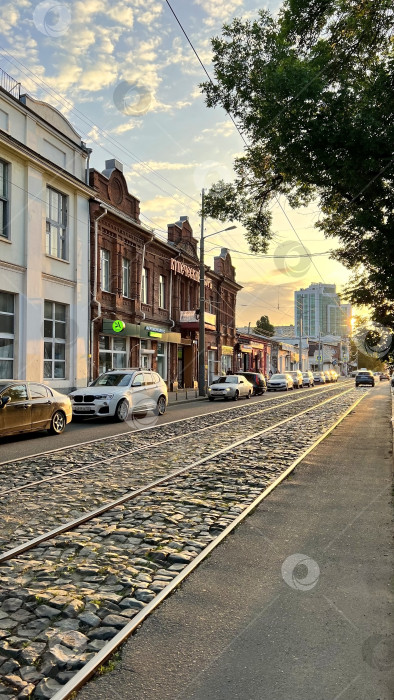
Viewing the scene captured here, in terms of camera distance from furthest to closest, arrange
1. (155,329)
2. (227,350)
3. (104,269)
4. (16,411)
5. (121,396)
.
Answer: (227,350), (155,329), (104,269), (121,396), (16,411)

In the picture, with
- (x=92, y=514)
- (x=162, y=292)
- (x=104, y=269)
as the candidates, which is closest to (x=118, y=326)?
(x=104, y=269)

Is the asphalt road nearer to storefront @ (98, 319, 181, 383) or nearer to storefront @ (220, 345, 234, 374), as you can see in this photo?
storefront @ (98, 319, 181, 383)

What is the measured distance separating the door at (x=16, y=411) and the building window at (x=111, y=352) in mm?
13298

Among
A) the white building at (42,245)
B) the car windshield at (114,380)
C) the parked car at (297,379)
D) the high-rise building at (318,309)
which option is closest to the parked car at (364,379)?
the parked car at (297,379)

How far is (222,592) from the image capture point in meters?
4.07

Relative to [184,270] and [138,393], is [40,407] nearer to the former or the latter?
[138,393]

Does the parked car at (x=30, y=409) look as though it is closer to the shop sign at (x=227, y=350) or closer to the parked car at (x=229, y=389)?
the parked car at (x=229, y=389)

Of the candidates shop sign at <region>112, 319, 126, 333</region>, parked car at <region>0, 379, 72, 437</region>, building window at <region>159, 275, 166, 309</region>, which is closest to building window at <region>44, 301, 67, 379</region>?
shop sign at <region>112, 319, 126, 333</region>

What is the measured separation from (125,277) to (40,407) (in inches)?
667

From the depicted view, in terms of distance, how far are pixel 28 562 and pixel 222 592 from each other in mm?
1731

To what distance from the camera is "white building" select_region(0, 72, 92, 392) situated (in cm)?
1978

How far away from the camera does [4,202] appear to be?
1978 centimetres

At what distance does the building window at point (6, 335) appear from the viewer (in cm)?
1964

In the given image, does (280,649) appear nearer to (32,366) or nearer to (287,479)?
(287,479)
